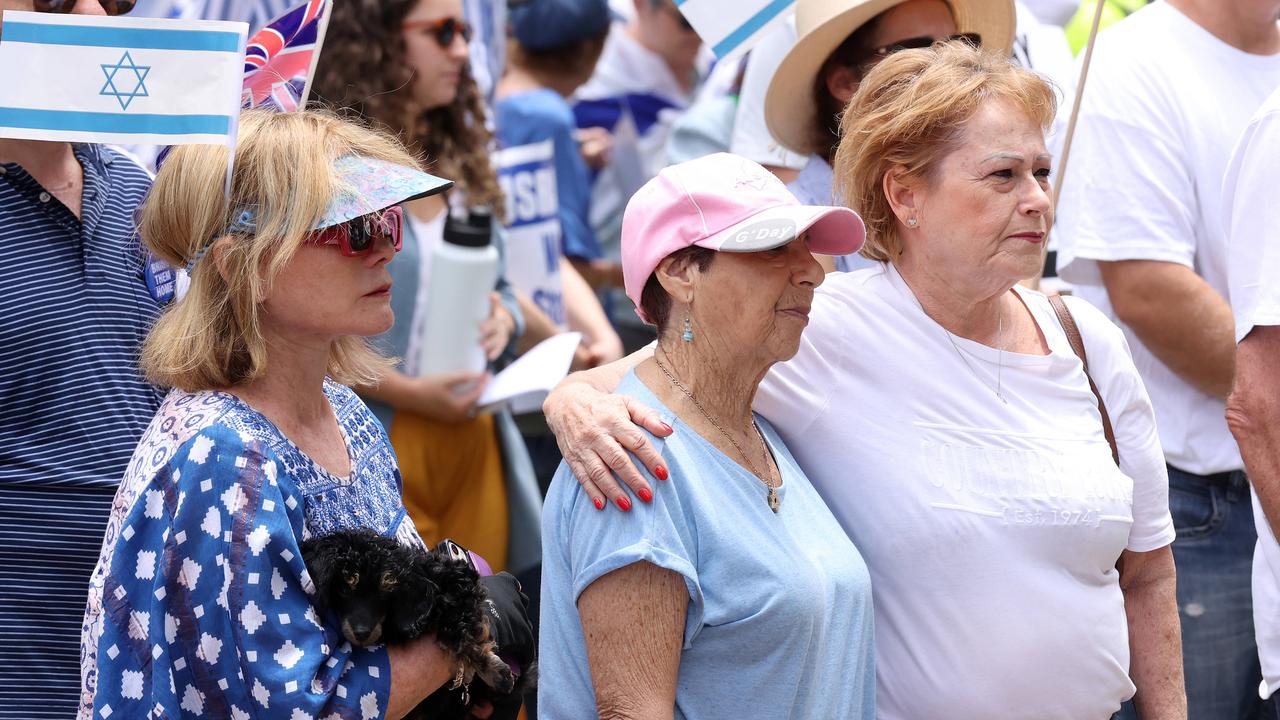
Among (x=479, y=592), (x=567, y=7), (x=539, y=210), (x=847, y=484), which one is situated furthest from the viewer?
(x=567, y=7)

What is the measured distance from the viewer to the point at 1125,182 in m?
3.42

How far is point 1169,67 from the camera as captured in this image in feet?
11.4

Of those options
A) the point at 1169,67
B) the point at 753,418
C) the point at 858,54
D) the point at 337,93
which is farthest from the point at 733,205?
the point at 337,93

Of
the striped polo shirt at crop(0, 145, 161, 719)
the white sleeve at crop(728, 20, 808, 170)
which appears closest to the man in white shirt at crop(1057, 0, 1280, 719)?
the white sleeve at crop(728, 20, 808, 170)

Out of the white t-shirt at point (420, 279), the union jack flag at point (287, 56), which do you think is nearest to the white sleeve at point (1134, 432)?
the union jack flag at point (287, 56)

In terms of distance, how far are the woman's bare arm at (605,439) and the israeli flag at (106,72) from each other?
0.77 metres

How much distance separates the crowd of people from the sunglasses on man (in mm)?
1265

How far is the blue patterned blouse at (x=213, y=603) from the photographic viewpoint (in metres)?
2.08

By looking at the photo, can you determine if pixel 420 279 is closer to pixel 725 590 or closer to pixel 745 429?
pixel 745 429

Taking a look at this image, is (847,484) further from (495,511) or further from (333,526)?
(495,511)

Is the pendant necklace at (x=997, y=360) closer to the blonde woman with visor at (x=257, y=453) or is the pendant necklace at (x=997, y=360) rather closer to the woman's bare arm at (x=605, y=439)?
the woman's bare arm at (x=605, y=439)

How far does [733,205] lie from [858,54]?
1196 millimetres

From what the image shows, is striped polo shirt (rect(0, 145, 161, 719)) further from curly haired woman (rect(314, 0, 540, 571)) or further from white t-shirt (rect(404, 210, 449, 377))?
white t-shirt (rect(404, 210, 449, 377))

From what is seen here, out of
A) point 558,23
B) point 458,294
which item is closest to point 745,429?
point 458,294
